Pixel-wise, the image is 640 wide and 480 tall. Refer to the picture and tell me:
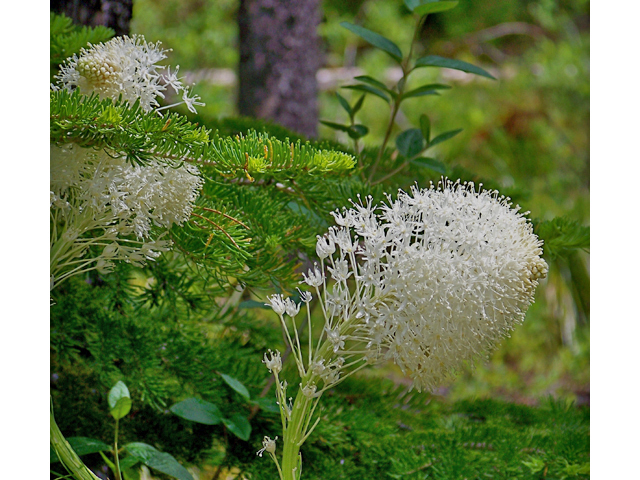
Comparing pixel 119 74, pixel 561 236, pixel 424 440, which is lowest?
pixel 424 440

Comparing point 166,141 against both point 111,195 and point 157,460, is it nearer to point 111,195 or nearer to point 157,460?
point 111,195

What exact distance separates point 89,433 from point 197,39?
1537 mm

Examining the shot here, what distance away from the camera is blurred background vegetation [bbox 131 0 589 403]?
6.15ft

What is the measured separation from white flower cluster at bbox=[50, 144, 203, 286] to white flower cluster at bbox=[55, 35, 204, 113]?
0.05m

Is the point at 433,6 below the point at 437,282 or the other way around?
the other way around

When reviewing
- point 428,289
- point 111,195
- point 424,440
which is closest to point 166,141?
point 111,195

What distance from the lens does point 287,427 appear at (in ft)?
1.40

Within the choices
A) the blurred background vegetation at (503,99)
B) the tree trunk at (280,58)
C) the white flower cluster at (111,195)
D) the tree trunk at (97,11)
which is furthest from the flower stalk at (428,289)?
the blurred background vegetation at (503,99)

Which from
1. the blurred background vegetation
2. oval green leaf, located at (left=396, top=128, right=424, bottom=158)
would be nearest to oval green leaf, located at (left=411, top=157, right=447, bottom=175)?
oval green leaf, located at (left=396, top=128, right=424, bottom=158)

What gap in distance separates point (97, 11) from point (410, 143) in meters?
0.38

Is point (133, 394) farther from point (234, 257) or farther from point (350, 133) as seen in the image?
point (350, 133)

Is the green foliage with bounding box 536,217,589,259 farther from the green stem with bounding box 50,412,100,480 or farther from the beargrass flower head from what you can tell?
the green stem with bounding box 50,412,100,480

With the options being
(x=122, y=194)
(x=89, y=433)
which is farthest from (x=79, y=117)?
(x=89, y=433)

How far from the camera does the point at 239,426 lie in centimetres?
56
